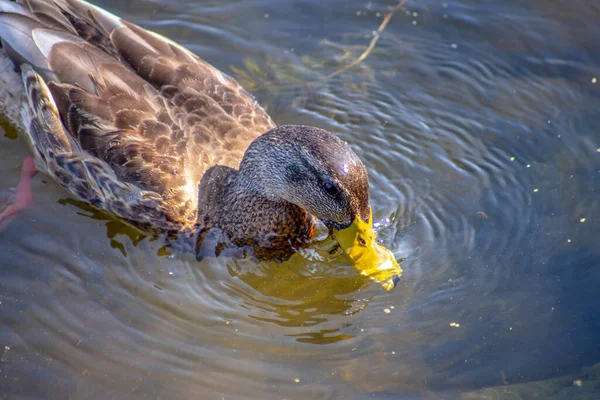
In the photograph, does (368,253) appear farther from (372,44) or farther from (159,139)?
(372,44)

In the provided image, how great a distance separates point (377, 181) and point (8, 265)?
324cm

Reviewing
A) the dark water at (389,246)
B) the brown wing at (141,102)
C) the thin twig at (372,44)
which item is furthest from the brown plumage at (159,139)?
the thin twig at (372,44)

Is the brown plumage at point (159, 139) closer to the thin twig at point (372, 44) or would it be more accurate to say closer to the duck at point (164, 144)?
the duck at point (164, 144)

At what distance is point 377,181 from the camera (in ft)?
20.9

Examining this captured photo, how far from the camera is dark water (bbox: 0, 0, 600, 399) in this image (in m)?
4.71

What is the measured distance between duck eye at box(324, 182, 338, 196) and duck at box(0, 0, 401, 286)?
0.14 feet

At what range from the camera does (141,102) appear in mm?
5570

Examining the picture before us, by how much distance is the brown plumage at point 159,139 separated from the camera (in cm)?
543

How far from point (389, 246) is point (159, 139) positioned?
81.6 inches

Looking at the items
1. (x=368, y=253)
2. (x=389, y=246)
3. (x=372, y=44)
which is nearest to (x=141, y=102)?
(x=368, y=253)

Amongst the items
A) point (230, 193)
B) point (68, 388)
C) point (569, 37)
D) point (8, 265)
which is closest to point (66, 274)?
point (8, 265)

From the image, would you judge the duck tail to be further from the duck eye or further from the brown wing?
the duck eye

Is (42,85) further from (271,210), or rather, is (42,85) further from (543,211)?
(543,211)

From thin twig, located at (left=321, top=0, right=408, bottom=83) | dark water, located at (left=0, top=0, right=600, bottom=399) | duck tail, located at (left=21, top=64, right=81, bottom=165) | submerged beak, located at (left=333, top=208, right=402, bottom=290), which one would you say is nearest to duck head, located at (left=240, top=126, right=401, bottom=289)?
submerged beak, located at (left=333, top=208, right=402, bottom=290)
